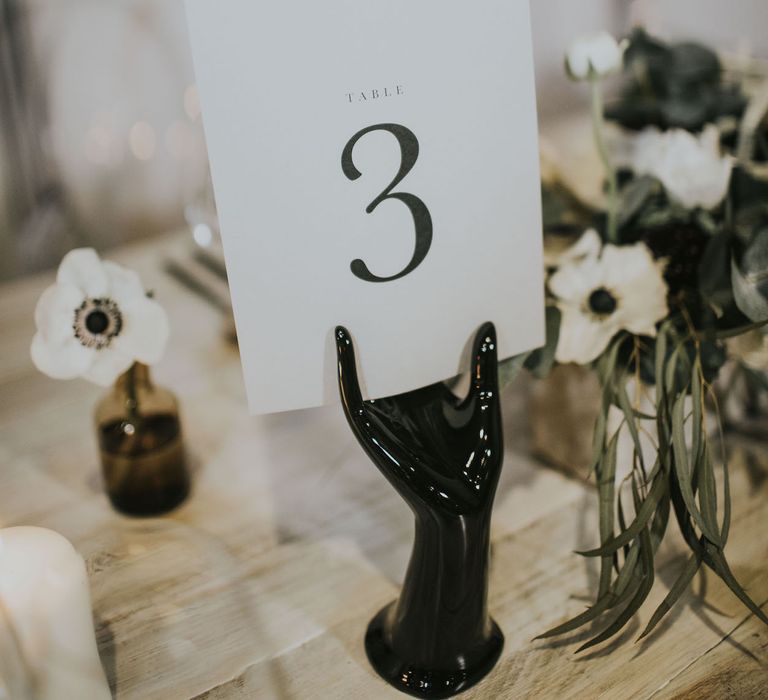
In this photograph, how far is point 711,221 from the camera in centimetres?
71

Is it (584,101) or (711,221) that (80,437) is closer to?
(711,221)

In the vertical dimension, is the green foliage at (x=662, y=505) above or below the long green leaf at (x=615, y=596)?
above

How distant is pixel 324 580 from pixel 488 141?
13.8 inches

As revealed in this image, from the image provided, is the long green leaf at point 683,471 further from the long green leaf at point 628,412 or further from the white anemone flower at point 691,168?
the white anemone flower at point 691,168

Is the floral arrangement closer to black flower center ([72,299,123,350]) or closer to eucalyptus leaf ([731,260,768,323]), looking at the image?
eucalyptus leaf ([731,260,768,323])

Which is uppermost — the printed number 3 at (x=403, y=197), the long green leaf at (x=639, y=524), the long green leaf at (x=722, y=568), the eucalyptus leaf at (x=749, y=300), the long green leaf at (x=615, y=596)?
the printed number 3 at (x=403, y=197)

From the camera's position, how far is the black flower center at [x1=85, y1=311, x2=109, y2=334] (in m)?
0.64

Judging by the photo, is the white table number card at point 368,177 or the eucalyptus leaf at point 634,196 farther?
the eucalyptus leaf at point 634,196

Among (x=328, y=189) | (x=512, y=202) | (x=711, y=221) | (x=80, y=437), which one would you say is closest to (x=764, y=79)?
(x=711, y=221)

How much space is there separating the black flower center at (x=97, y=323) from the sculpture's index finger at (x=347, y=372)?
0.82 ft

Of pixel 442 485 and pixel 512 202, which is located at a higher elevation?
pixel 512 202

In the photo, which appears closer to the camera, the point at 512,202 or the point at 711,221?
the point at 512,202

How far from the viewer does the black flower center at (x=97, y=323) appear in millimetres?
638

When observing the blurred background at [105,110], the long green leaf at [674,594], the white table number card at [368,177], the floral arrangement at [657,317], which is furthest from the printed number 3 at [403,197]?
the blurred background at [105,110]
